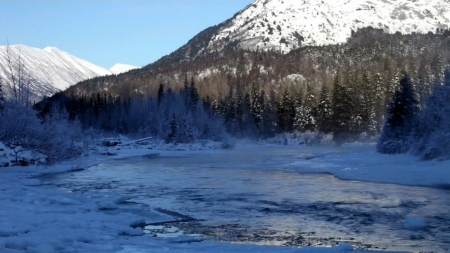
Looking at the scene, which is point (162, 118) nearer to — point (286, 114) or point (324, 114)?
point (286, 114)

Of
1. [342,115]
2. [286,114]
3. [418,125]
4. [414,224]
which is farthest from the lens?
[286,114]

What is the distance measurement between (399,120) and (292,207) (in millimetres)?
30968

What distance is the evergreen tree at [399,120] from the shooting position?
42.2 m

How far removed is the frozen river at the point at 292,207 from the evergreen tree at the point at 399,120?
1654 cm

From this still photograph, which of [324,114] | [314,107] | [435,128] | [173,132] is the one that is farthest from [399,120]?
[314,107]

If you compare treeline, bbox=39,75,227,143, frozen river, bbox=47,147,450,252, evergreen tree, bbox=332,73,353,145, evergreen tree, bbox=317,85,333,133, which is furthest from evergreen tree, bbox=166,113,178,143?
→ frozen river, bbox=47,147,450,252

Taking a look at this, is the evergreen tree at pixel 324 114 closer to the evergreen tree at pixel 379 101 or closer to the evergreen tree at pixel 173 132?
the evergreen tree at pixel 379 101

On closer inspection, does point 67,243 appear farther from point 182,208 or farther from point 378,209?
point 378,209

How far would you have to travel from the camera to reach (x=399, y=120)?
4469cm

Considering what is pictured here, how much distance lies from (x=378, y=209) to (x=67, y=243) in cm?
1009

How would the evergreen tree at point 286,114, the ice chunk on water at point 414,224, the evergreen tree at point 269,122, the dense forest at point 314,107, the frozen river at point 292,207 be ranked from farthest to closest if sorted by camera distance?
the evergreen tree at point 269,122 < the evergreen tree at point 286,114 < the dense forest at point 314,107 < the ice chunk on water at point 414,224 < the frozen river at point 292,207

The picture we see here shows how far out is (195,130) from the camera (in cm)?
7569

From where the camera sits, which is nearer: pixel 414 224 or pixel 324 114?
pixel 414 224

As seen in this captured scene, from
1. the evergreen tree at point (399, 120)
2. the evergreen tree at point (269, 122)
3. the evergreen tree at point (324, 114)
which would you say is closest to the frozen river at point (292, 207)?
the evergreen tree at point (399, 120)
